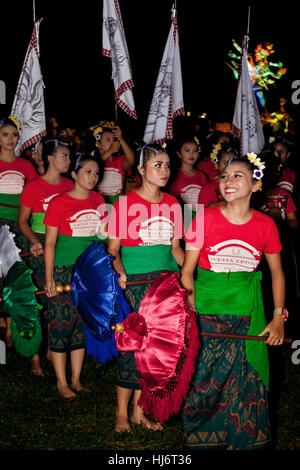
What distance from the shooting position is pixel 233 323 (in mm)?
3742

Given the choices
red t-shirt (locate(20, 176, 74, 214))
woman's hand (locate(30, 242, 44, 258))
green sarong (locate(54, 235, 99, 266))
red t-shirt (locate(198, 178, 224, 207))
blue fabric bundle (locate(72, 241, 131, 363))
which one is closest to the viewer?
blue fabric bundle (locate(72, 241, 131, 363))

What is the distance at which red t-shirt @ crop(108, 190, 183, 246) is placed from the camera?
167 inches

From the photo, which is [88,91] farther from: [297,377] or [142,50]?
[297,377]

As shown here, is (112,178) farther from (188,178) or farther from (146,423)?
(146,423)

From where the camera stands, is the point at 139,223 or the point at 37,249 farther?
the point at 37,249

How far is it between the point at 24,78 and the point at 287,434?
17.0 feet

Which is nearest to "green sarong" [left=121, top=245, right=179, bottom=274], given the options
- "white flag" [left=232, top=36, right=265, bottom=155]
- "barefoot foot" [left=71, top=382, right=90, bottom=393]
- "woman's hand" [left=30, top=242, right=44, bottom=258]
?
"woman's hand" [left=30, top=242, right=44, bottom=258]

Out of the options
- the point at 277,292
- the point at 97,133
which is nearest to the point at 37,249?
the point at 277,292

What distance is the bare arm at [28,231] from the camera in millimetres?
5238

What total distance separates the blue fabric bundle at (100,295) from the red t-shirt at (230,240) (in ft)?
2.36

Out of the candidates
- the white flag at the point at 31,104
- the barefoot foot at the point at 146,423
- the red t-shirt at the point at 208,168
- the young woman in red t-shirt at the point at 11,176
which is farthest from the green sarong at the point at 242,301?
the red t-shirt at the point at 208,168

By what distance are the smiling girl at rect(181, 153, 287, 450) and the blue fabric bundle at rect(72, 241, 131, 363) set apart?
65cm

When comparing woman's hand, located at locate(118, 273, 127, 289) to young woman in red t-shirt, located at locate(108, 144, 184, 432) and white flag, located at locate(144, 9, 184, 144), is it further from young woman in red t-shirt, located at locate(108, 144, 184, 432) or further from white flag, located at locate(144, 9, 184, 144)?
white flag, located at locate(144, 9, 184, 144)

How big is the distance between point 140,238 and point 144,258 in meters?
0.17
